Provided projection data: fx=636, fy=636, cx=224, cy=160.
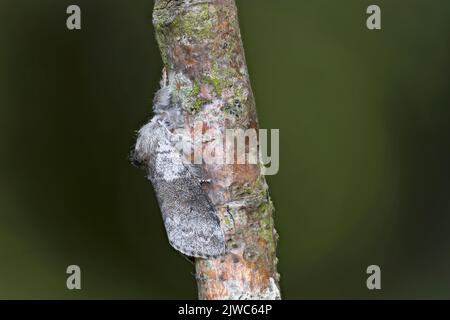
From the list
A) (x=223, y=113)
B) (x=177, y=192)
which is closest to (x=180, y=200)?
(x=177, y=192)

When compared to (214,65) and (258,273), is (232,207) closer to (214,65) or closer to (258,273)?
(258,273)

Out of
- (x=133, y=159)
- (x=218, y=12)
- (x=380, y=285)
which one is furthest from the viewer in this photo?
(x=380, y=285)

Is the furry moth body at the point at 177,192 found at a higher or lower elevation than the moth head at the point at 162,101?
lower

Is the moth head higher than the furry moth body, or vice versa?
the moth head

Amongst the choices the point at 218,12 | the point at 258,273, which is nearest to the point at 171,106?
the point at 218,12

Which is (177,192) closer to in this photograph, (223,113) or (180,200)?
(180,200)

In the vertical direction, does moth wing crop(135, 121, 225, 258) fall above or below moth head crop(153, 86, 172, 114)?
below
